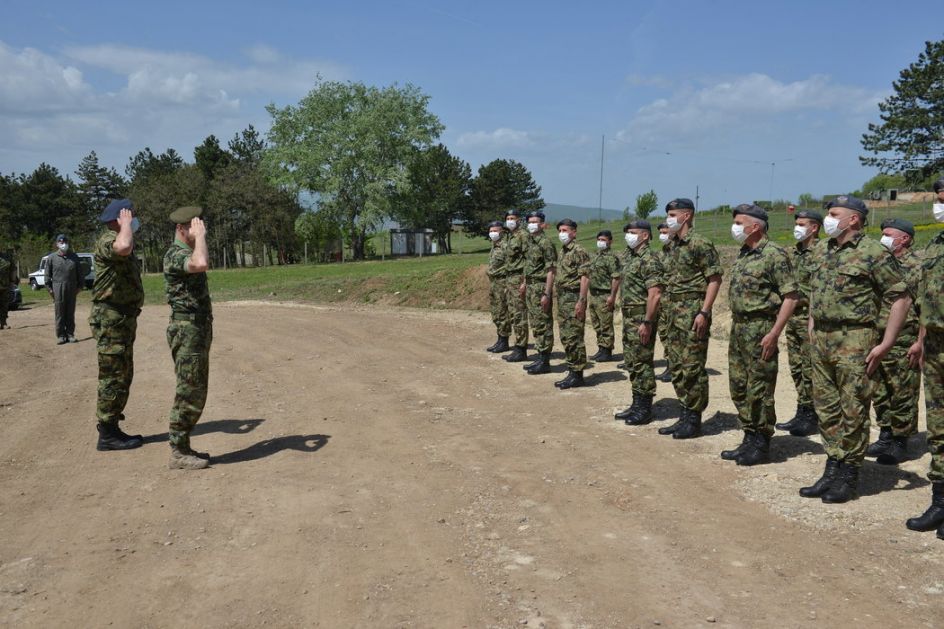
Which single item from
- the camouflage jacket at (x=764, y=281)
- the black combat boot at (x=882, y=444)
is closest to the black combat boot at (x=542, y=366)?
the camouflage jacket at (x=764, y=281)

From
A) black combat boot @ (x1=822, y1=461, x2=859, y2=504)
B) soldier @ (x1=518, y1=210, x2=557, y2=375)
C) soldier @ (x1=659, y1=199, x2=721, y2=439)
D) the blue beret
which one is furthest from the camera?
soldier @ (x1=518, y1=210, x2=557, y2=375)

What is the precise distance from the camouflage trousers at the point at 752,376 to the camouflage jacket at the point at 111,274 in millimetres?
5477

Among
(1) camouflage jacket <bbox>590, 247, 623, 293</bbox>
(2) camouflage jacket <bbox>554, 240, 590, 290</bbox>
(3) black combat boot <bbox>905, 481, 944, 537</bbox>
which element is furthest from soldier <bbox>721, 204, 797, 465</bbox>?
(1) camouflage jacket <bbox>590, 247, 623, 293</bbox>

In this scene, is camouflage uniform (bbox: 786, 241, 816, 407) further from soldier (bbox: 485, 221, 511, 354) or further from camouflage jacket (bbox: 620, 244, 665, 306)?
soldier (bbox: 485, 221, 511, 354)

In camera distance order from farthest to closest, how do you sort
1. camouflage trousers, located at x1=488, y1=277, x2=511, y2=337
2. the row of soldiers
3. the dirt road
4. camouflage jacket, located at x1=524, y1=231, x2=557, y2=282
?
camouflage trousers, located at x1=488, y1=277, x2=511, y2=337 → camouflage jacket, located at x1=524, y1=231, x2=557, y2=282 → the row of soldiers → the dirt road

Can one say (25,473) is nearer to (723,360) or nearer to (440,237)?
(723,360)

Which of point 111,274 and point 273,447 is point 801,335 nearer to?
point 273,447

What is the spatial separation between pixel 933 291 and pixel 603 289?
24.0 feet

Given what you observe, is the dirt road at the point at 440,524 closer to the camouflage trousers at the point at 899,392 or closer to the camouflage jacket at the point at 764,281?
the camouflage trousers at the point at 899,392

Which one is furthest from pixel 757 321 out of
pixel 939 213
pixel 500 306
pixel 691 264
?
pixel 500 306

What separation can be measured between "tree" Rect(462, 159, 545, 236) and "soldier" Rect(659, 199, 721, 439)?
184 ft

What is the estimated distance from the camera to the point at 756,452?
6402mm

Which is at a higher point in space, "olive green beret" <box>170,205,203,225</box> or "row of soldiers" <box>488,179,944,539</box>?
"olive green beret" <box>170,205,203,225</box>

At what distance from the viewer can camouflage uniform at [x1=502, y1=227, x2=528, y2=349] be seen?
11320mm
